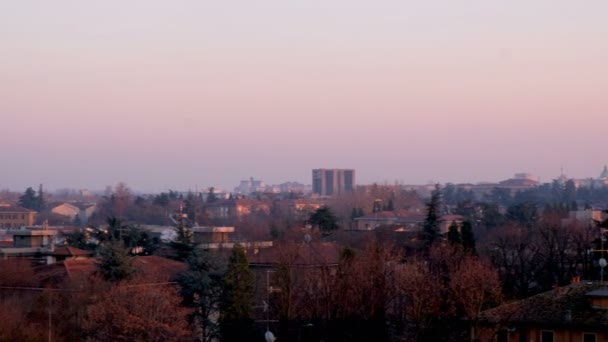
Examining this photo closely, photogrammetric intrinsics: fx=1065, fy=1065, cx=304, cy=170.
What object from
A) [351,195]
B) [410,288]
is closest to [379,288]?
[410,288]

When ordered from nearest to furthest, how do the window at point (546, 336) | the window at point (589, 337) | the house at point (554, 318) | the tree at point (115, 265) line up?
the window at point (589, 337), the house at point (554, 318), the window at point (546, 336), the tree at point (115, 265)

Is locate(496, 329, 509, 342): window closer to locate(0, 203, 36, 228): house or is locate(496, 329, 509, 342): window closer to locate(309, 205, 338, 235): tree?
A: locate(309, 205, 338, 235): tree

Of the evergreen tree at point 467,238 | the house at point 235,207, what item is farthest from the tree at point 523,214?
the house at point 235,207

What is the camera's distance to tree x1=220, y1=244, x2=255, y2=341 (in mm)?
35188

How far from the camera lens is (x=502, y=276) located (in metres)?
45.2

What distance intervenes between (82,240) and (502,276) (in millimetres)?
20380

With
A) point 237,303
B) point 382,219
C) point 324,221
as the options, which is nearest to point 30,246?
point 237,303

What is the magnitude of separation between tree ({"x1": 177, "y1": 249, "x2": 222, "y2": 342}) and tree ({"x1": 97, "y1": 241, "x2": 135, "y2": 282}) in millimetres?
2463

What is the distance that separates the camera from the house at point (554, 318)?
2912cm

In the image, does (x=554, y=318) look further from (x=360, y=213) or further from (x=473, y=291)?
(x=360, y=213)

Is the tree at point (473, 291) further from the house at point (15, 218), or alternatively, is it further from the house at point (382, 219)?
the house at point (15, 218)

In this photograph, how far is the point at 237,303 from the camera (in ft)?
116

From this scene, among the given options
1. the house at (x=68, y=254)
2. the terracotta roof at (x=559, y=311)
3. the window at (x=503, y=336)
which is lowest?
the window at (x=503, y=336)

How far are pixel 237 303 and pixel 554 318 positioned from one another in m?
10.8
